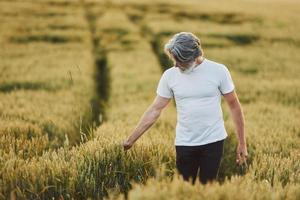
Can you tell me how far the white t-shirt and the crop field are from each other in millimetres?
429

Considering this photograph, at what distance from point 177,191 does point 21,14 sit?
942 inches

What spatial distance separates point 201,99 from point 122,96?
721 cm

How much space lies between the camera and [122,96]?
11922mm

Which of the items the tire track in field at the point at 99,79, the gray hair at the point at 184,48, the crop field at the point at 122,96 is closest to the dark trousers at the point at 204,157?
the crop field at the point at 122,96

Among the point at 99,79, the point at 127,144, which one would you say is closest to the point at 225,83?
the point at 127,144

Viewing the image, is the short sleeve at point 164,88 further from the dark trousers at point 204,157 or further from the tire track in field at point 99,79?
the tire track in field at point 99,79

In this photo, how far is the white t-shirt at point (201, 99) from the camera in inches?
187

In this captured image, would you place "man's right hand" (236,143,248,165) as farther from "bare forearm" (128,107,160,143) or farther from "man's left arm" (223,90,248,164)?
"bare forearm" (128,107,160,143)

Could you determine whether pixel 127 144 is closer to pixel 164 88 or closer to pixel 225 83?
pixel 164 88

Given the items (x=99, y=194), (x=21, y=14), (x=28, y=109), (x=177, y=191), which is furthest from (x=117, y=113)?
(x=21, y=14)

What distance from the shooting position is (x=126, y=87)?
12.9 metres

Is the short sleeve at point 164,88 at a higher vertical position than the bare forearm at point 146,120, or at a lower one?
higher

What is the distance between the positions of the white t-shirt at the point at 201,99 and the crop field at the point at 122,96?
43 centimetres

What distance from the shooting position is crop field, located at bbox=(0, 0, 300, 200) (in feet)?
16.2
